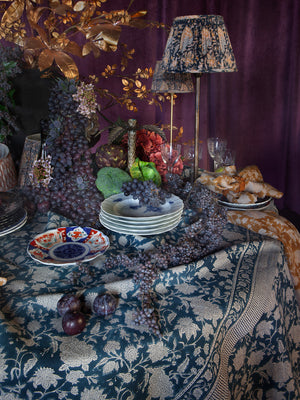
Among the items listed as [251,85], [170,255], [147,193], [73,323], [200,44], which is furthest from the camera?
[251,85]

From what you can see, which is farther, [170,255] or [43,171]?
[43,171]

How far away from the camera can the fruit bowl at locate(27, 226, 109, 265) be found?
2.59 ft

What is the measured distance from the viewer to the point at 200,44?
3.32 ft

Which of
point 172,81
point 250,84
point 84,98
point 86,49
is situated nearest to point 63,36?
point 86,49

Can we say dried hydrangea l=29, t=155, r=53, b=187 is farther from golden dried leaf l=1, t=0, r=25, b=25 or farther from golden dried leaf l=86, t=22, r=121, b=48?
golden dried leaf l=1, t=0, r=25, b=25

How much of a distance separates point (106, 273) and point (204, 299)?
0.22 meters

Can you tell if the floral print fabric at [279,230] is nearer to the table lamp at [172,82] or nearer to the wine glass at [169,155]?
the wine glass at [169,155]

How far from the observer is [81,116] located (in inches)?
40.7

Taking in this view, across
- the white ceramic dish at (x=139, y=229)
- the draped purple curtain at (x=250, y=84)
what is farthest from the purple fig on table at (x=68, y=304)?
the draped purple curtain at (x=250, y=84)

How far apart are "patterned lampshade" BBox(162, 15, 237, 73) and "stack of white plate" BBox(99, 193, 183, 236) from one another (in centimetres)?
40

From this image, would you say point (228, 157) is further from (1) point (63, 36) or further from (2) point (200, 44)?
(1) point (63, 36)

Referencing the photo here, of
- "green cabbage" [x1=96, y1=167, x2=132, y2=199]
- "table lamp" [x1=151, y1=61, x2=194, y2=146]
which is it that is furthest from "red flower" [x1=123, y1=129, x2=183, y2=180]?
"table lamp" [x1=151, y1=61, x2=194, y2=146]

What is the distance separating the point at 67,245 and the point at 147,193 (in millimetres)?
242

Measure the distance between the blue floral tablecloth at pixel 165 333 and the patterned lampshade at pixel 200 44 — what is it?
1.69ft
